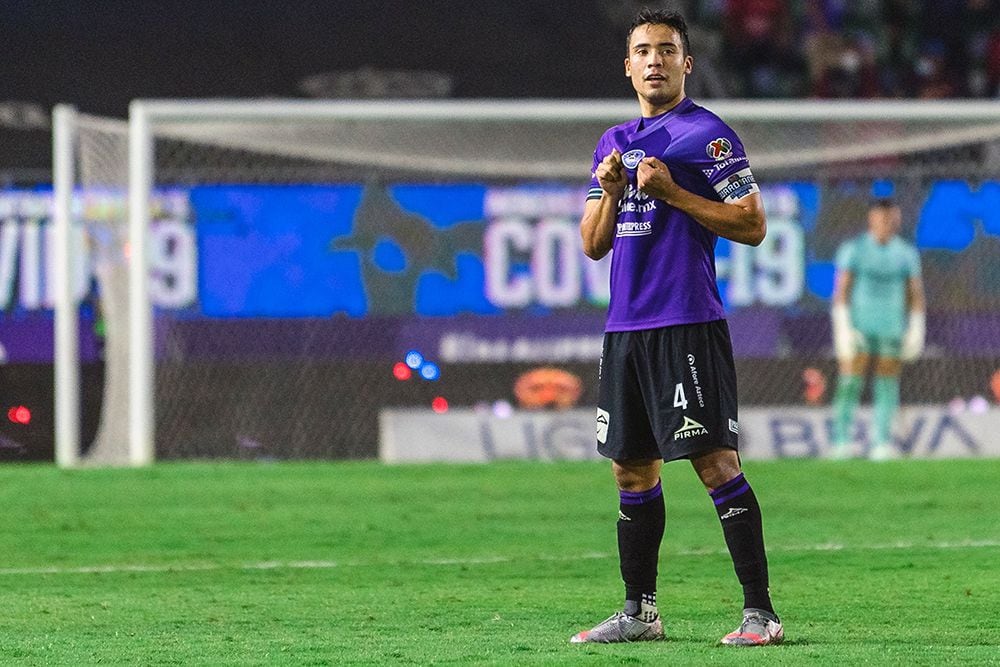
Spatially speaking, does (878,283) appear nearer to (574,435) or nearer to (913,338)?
(913,338)

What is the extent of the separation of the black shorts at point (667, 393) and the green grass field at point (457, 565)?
0.49m

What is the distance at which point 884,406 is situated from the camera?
12.2 metres

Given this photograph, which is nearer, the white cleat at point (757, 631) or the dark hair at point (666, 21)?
the white cleat at point (757, 631)

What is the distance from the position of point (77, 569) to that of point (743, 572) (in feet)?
→ 10.4

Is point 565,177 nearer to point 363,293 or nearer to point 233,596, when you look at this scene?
point 363,293

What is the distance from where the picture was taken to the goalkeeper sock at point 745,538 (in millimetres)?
4340

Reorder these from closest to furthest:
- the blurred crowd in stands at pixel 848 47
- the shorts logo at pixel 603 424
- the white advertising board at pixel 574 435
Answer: the shorts logo at pixel 603 424 < the white advertising board at pixel 574 435 < the blurred crowd in stands at pixel 848 47

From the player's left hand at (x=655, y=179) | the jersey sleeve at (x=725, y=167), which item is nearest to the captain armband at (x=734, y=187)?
the jersey sleeve at (x=725, y=167)

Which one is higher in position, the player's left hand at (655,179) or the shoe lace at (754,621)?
the player's left hand at (655,179)

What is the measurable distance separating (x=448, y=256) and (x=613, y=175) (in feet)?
28.2

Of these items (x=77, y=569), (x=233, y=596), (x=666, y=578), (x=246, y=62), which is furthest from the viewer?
(x=246, y=62)

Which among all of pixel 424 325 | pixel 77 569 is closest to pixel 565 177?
pixel 424 325

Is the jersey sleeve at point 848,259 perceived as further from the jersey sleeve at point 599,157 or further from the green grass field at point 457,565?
the jersey sleeve at point 599,157

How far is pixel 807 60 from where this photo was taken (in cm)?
1909
